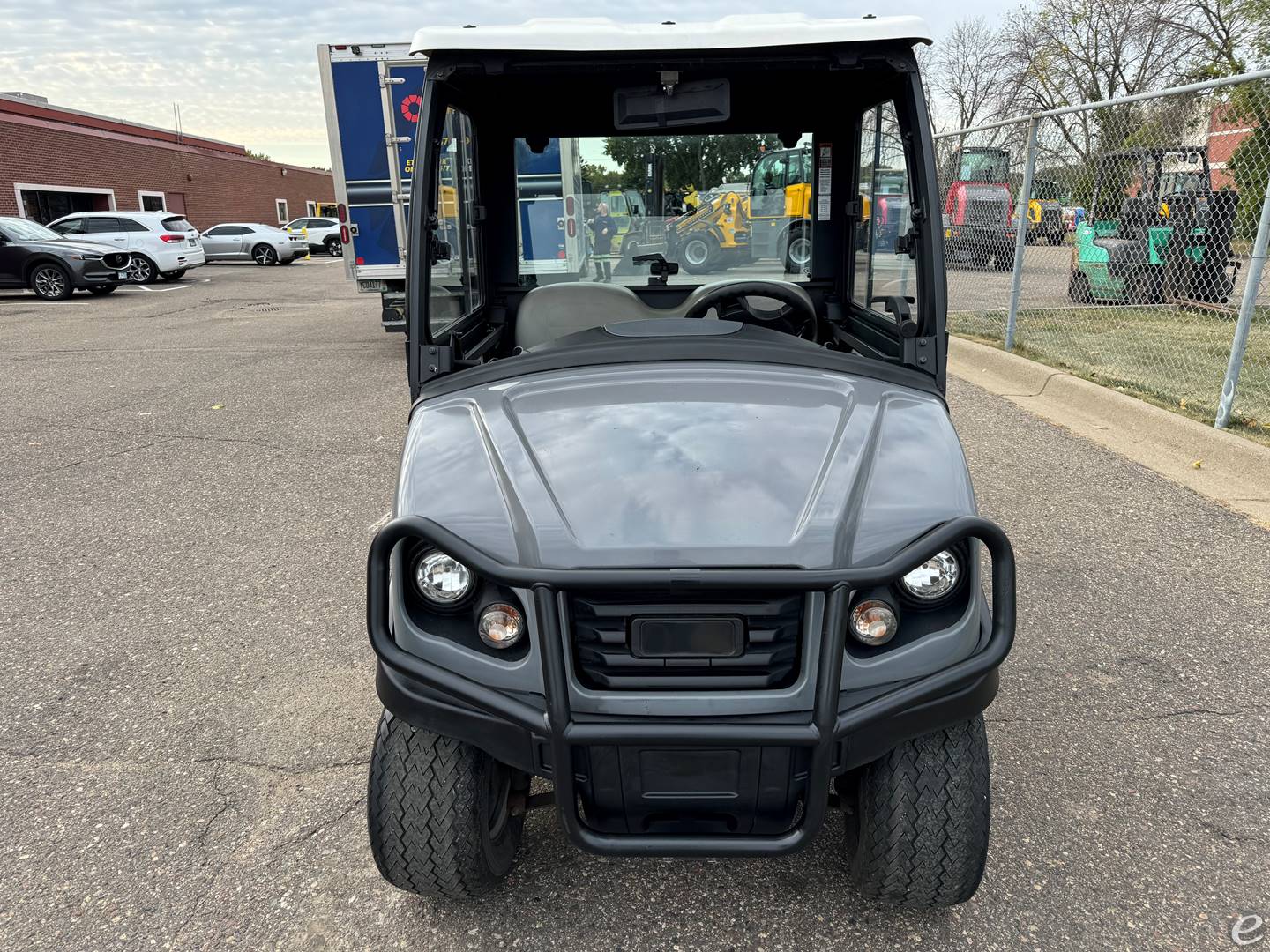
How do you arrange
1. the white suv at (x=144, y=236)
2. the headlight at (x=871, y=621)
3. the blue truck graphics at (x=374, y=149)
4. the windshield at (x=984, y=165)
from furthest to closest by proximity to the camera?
1. the white suv at (x=144, y=236)
2. the windshield at (x=984, y=165)
3. the blue truck graphics at (x=374, y=149)
4. the headlight at (x=871, y=621)

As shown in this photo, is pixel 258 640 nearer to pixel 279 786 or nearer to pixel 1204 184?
pixel 279 786

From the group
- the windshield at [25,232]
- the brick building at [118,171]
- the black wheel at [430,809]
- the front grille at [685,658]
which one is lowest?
the black wheel at [430,809]

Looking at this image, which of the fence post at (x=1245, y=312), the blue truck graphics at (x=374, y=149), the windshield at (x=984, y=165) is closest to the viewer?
the fence post at (x=1245, y=312)

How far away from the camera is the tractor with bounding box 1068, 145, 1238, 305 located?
30.5 ft

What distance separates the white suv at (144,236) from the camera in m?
19.9

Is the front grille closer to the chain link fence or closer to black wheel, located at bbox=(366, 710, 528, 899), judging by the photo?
black wheel, located at bbox=(366, 710, 528, 899)

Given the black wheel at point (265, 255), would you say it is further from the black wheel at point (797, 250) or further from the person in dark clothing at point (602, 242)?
the black wheel at point (797, 250)

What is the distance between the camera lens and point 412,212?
255cm

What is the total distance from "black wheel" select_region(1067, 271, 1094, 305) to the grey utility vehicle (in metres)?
9.77

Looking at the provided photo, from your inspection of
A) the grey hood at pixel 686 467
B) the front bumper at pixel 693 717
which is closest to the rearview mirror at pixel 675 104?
the grey hood at pixel 686 467

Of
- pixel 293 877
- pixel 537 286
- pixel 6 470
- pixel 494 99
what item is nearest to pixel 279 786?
pixel 293 877

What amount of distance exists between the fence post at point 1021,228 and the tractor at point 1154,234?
1.21 m

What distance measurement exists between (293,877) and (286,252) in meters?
29.9

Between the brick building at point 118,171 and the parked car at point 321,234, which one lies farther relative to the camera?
the parked car at point 321,234
